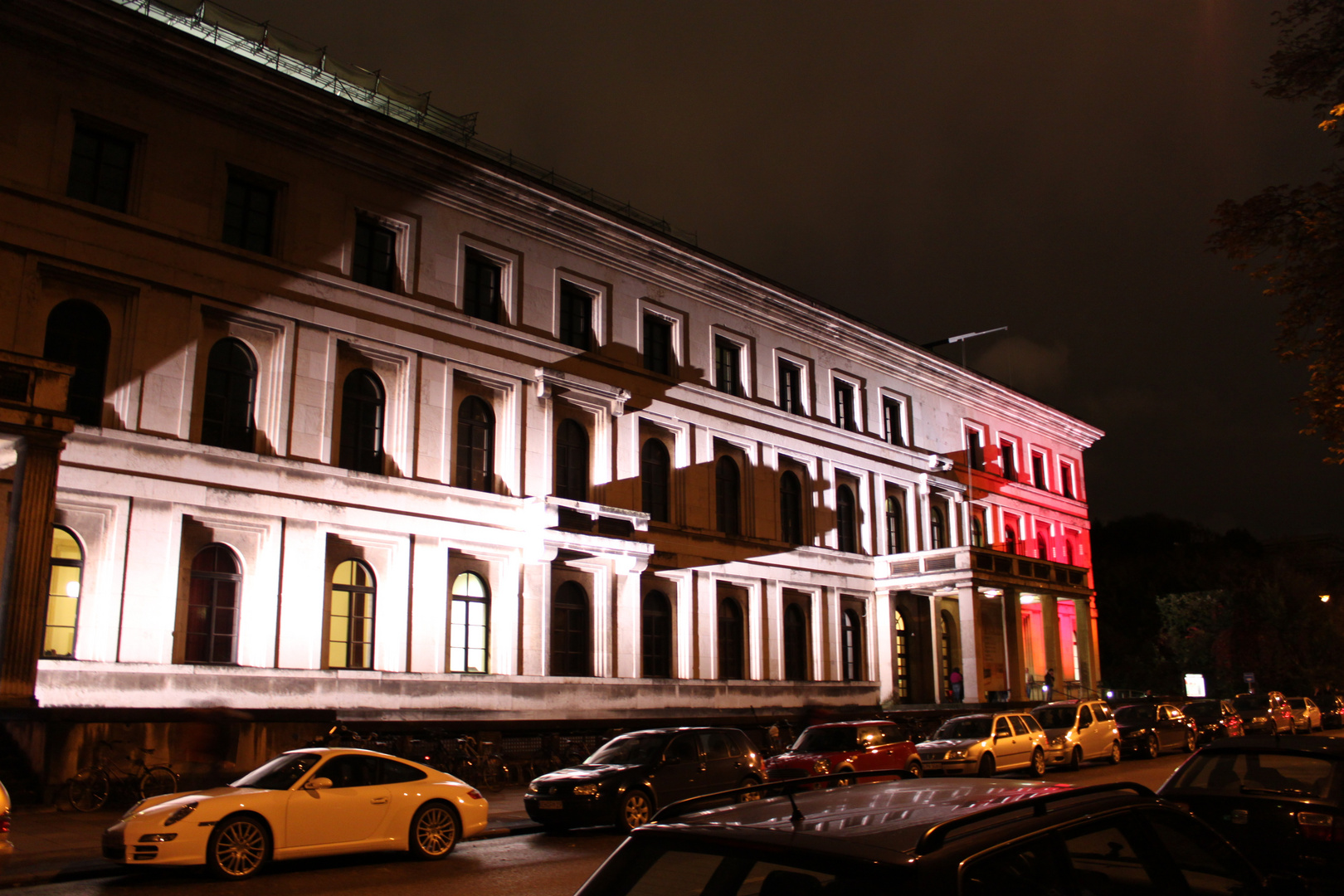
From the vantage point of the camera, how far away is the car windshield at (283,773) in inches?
527

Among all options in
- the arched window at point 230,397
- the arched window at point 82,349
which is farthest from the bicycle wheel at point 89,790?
the arched window at point 230,397

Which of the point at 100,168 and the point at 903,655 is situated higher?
the point at 100,168

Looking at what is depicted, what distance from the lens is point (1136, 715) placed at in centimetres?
3166

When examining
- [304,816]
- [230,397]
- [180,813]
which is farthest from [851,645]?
[180,813]

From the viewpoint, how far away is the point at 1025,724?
82.3 feet

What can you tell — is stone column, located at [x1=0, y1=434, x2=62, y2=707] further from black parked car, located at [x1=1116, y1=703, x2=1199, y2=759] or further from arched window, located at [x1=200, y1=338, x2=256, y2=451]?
black parked car, located at [x1=1116, y1=703, x2=1199, y2=759]

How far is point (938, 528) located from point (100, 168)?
122ft

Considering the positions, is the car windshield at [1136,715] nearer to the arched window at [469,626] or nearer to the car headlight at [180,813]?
the arched window at [469,626]

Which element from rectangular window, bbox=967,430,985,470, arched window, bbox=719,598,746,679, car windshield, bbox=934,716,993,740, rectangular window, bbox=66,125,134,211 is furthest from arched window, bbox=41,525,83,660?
rectangular window, bbox=967,430,985,470

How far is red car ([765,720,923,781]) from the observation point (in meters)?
21.3

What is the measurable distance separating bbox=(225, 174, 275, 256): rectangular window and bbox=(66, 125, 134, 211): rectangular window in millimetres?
2430

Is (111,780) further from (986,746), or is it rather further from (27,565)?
(986,746)

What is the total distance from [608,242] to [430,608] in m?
13.5

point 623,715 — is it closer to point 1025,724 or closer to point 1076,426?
point 1025,724
